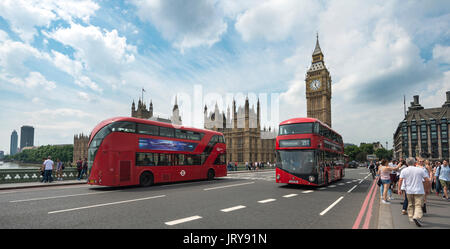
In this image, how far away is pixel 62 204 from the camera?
8.52 metres

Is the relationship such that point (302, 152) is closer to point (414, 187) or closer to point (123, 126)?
point (414, 187)

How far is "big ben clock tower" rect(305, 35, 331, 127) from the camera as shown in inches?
2990

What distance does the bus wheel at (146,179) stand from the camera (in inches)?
547

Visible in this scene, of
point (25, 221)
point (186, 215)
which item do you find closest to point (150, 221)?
point (186, 215)

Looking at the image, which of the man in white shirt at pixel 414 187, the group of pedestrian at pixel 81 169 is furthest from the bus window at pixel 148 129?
the man in white shirt at pixel 414 187

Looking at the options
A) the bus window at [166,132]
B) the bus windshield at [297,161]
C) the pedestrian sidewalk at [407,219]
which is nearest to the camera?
the pedestrian sidewalk at [407,219]

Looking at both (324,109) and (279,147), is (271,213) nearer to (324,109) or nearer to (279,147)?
(279,147)

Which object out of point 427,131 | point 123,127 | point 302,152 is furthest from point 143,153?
point 427,131

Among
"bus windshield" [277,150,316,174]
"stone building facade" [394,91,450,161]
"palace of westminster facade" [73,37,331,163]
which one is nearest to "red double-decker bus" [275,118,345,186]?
"bus windshield" [277,150,316,174]

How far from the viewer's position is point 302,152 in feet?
43.0

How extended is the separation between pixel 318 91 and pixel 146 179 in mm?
73414

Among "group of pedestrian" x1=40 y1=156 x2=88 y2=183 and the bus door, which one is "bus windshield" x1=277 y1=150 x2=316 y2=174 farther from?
"group of pedestrian" x1=40 y1=156 x2=88 y2=183

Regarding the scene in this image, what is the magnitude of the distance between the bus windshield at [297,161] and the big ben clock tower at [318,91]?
6615cm

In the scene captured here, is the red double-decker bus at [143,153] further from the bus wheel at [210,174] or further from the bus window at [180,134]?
the bus wheel at [210,174]
